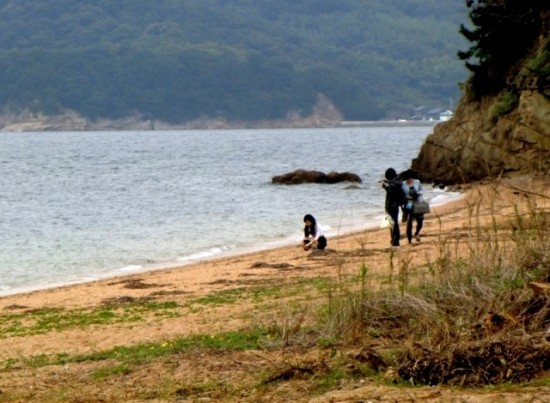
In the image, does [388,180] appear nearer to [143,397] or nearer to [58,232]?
[143,397]

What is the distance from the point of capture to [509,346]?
8242mm

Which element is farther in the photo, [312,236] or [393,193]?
[312,236]

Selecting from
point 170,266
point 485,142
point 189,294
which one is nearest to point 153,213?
point 485,142

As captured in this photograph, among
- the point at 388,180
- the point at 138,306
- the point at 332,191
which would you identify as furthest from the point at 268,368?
the point at 332,191

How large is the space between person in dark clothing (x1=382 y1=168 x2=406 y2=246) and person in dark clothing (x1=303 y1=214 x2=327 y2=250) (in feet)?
7.36

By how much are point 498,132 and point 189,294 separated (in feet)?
78.1

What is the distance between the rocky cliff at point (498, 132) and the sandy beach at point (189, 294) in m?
6.79

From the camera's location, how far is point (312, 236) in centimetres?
2255

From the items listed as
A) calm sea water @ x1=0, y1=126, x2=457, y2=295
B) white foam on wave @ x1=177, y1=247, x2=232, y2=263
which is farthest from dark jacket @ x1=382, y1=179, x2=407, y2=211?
white foam on wave @ x1=177, y1=247, x2=232, y2=263

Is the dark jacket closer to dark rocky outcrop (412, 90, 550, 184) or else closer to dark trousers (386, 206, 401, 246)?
dark trousers (386, 206, 401, 246)

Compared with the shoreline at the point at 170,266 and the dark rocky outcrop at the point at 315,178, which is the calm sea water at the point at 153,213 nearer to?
the shoreline at the point at 170,266

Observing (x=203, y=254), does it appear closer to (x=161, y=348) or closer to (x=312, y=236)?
(x=312, y=236)

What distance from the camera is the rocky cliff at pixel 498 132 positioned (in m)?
34.2

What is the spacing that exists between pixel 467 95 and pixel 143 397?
34976 millimetres
